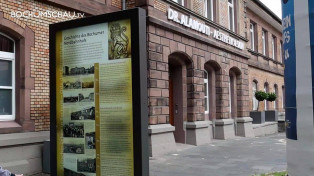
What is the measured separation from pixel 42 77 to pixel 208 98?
8.38 m

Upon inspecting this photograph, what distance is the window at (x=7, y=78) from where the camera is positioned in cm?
777

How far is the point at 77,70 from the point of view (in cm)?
495

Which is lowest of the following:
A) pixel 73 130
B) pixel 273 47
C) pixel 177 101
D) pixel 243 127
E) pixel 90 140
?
pixel 243 127

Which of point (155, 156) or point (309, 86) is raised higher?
point (309, 86)

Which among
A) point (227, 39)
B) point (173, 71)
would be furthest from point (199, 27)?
point (227, 39)

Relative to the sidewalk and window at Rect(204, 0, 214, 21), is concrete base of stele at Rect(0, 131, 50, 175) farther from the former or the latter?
window at Rect(204, 0, 214, 21)

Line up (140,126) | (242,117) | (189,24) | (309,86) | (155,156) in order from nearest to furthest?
(309,86) → (140,126) → (155,156) → (189,24) → (242,117)

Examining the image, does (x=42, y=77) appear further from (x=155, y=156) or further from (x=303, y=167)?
(x=303, y=167)

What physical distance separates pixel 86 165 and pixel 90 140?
0.37 meters

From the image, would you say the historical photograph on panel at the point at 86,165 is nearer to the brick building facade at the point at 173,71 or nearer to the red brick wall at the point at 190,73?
the brick building facade at the point at 173,71

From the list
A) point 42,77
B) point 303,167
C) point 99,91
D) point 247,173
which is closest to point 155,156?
point 247,173

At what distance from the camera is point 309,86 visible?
3438mm

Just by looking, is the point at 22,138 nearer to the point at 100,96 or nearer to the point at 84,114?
the point at 84,114

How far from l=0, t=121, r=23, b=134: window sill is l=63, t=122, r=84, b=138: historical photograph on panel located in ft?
9.59
